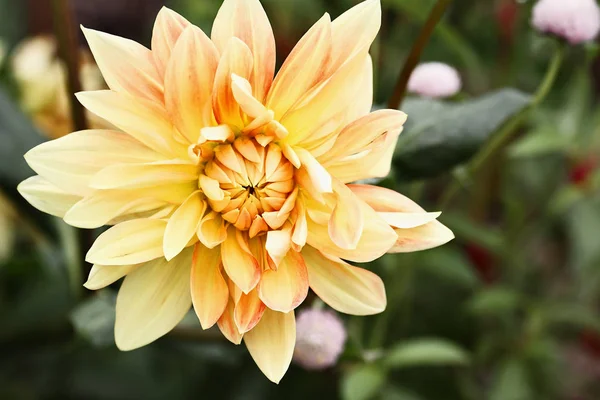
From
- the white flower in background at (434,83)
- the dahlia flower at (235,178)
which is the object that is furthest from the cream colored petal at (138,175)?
the white flower in background at (434,83)

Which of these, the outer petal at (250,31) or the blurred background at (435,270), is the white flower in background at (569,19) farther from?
the outer petal at (250,31)

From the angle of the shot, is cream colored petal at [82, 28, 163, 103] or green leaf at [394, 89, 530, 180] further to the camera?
green leaf at [394, 89, 530, 180]

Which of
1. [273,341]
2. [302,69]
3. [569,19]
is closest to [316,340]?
[273,341]

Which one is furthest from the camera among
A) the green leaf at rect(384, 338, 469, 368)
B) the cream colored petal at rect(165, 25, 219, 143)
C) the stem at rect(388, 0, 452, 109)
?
the green leaf at rect(384, 338, 469, 368)

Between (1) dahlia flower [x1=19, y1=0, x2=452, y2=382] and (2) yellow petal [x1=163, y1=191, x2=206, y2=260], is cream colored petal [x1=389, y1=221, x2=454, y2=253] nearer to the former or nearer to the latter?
(1) dahlia flower [x1=19, y1=0, x2=452, y2=382]

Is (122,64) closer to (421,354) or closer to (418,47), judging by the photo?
(418,47)

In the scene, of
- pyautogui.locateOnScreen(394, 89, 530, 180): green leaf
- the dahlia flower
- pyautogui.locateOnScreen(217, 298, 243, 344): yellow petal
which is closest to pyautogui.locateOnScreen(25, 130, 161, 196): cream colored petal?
the dahlia flower
